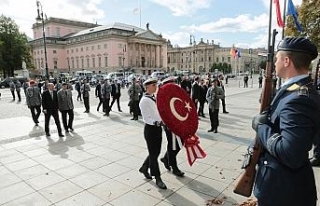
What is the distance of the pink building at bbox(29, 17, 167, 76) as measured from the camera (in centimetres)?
8500

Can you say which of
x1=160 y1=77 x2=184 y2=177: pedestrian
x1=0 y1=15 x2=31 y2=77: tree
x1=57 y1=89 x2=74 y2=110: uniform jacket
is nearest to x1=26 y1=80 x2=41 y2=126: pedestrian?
x1=57 y1=89 x2=74 y2=110: uniform jacket

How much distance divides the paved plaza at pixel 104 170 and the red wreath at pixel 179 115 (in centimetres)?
74

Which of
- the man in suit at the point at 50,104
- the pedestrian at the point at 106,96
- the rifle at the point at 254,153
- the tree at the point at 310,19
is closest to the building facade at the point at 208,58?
the tree at the point at 310,19

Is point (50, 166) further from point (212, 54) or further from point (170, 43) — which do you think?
point (170, 43)

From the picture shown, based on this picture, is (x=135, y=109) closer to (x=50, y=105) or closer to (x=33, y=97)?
(x=50, y=105)

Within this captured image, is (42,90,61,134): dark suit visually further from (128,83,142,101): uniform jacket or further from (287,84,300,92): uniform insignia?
(287,84,300,92): uniform insignia

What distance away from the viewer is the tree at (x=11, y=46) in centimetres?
5919

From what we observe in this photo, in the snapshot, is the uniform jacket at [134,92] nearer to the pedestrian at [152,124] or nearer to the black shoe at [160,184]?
the pedestrian at [152,124]

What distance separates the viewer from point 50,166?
5992 millimetres

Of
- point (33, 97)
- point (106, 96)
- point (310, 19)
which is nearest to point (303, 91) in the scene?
point (33, 97)

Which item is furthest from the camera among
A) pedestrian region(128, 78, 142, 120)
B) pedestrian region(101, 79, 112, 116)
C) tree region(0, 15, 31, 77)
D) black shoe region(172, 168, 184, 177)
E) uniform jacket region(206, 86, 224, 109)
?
tree region(0, 15, 31, 77)

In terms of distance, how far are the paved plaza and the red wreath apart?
74 centimetres

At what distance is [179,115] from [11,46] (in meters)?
66.2

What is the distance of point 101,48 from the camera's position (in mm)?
86125
